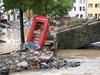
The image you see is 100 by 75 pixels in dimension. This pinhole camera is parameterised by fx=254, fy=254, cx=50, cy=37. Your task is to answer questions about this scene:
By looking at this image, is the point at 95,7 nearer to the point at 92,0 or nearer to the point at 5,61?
the point at 92,0

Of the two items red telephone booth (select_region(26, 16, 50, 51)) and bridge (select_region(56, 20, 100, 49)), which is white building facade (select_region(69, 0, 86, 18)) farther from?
red telephone booth (select_region(26, 16, 50, 51))

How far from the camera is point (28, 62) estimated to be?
513 inches

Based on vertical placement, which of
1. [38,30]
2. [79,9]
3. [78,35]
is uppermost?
[79,9]

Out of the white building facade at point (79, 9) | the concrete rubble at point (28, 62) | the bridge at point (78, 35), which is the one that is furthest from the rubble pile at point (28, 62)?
the white building facade at point (79, 9)

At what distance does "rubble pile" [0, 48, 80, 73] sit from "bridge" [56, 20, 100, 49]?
957 cm

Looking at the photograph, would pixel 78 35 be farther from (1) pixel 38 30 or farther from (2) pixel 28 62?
(2) pixel 28 62

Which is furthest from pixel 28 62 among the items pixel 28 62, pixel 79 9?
pixel 79 9

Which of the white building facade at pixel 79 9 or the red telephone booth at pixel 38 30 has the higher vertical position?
the white building facade at pixel 79 9

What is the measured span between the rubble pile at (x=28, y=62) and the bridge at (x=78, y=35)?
957cm

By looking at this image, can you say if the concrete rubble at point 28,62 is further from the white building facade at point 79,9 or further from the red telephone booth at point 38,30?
the white building facade at point 79,9

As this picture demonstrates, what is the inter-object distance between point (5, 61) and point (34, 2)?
634 centimetres

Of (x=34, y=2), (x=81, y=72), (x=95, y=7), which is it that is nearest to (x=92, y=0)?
(x=95, y=7)

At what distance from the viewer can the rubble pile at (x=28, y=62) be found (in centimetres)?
1259

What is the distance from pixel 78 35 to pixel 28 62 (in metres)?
11.8
